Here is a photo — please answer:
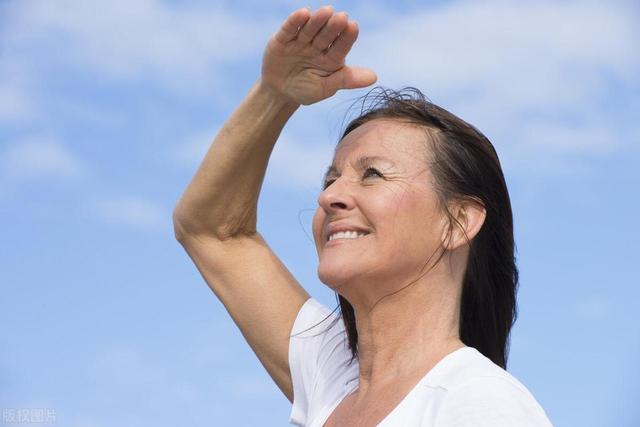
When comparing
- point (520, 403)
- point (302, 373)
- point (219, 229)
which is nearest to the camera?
point (520, 403)

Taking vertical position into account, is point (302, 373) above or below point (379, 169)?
below

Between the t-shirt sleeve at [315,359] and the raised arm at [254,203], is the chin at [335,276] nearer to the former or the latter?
the t-shirt sleeve at [315,359]

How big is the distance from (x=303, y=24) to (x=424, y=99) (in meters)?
0.55

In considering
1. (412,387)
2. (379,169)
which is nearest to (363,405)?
(412,387)

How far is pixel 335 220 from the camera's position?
369 centimetres

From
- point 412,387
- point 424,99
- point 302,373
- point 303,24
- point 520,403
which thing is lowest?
point 520,403

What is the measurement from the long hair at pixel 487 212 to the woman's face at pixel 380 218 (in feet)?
0.23

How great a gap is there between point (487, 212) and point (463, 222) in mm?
122

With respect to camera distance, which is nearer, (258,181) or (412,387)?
(412,387)

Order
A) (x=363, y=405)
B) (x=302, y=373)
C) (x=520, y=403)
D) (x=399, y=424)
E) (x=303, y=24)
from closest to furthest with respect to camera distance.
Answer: (x=520, y=403) < (x=399, y=424) < (x=363, y=405) < (x=303, y=24) < (x=302, y=373)

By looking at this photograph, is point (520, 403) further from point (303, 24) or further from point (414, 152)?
point (303, 24)

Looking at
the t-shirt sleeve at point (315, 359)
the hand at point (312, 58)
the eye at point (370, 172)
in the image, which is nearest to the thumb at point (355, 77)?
the hand at point (312, 58)

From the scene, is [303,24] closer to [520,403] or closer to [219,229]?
[219,229]

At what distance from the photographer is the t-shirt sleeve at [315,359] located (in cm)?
401
